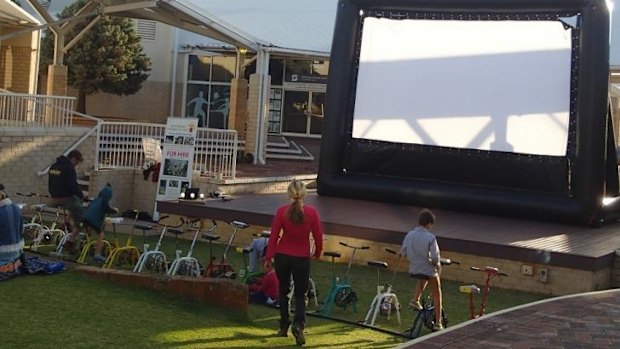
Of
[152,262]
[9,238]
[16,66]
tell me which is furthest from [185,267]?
[16,66]

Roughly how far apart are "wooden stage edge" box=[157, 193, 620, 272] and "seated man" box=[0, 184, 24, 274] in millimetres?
4910

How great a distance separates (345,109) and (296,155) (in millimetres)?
12202

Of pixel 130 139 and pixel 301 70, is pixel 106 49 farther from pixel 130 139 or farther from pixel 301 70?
pixel 130 139

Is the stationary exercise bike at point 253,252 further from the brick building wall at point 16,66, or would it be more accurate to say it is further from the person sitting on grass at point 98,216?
the brick building wall at point 16,66

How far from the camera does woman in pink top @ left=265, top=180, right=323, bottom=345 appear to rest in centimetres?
884

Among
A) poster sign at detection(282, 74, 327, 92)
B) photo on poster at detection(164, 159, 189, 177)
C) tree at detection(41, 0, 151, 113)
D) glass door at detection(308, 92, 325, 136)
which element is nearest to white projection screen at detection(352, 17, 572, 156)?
photo on poster at detection(164, 159, 189, 177)

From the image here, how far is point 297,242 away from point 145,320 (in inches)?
65.5

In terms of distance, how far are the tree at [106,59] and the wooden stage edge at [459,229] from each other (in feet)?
60.3

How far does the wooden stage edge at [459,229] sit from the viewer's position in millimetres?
13102

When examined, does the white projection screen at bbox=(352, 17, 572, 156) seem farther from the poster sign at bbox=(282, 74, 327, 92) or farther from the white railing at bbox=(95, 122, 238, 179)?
the poster sign at bbox=(282, 74, 327, 92)

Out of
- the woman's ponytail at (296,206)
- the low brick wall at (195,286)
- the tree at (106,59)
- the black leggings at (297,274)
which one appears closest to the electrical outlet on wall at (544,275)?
the low brick wall at (195,286)

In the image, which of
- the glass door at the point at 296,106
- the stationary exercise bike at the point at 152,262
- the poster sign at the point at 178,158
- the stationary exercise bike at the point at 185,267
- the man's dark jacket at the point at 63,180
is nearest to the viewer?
the stationary exercise bike at the point at 185,267

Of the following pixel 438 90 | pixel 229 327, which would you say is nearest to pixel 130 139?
pixel 438 90

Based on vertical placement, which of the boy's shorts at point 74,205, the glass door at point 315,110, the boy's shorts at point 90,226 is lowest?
the boy's shorts at point 90,226
